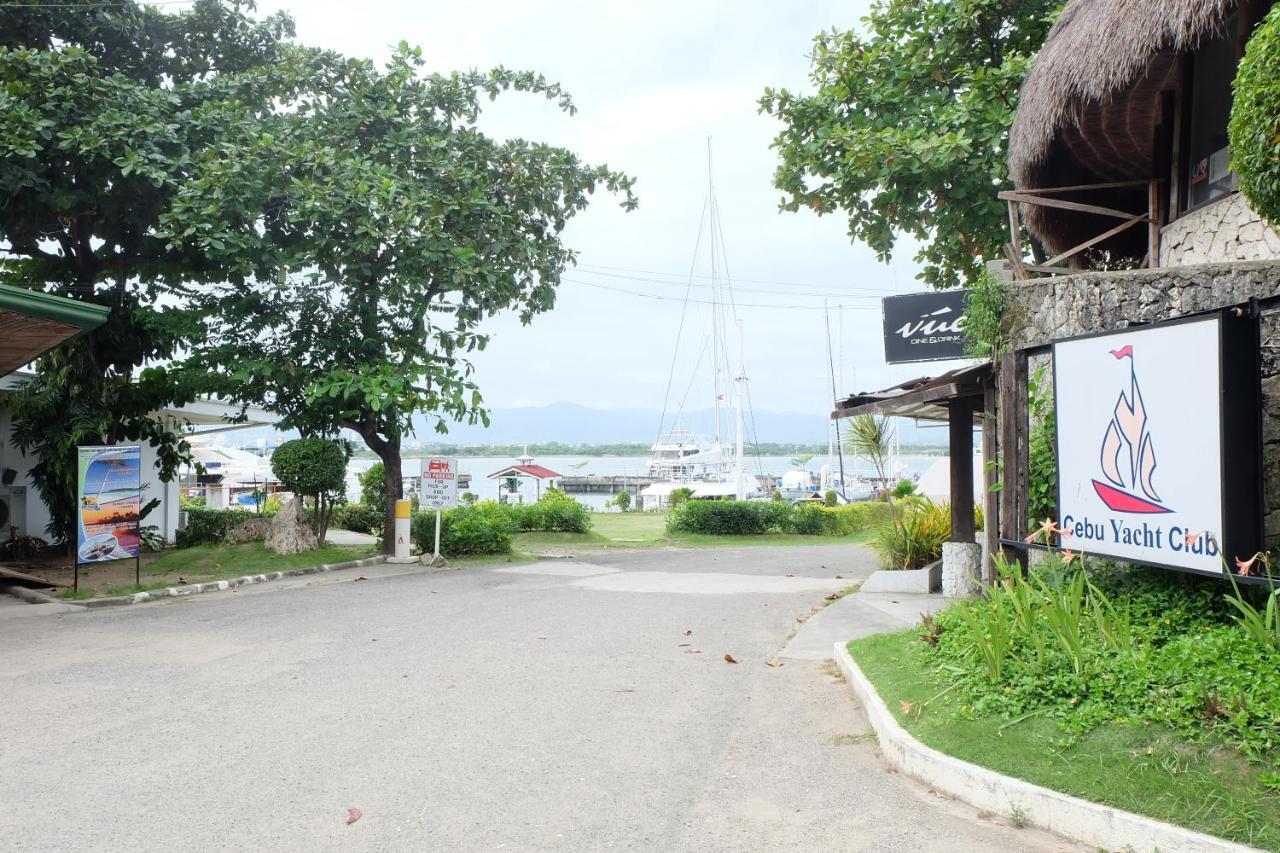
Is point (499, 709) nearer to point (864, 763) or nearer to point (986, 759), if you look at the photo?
point (864, 763)

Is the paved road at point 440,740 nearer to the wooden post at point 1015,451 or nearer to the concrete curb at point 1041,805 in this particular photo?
the concrete curb at point 1041,805

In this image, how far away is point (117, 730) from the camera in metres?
6.76

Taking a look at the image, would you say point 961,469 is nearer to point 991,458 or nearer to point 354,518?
point 991,458

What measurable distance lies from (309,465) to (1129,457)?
49.0 feet

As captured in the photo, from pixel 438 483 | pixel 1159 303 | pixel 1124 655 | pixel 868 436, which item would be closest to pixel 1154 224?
pixel 1159 303

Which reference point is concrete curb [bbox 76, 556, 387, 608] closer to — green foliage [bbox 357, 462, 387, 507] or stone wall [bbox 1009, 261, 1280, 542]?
green foliage [bbox 357, 462, 387, 507]

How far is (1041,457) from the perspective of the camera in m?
8.41

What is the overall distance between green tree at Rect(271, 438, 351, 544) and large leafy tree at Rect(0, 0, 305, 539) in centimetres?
229

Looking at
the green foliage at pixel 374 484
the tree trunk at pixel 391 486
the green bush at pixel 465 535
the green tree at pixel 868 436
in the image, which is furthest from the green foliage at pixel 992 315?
the green foliage at pixel 374 484

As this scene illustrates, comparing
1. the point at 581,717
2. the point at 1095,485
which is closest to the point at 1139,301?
the point at 1095,485

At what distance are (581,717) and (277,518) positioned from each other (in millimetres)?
13279

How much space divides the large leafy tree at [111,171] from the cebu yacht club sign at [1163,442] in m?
14.4

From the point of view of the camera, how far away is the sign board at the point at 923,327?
12.2 metres

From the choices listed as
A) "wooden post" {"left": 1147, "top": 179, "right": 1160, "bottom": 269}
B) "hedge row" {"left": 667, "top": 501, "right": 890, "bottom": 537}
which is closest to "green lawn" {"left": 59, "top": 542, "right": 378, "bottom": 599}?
"hedge row" {"left": 667, "top": 501, "right": 890, "bottom": 537}
